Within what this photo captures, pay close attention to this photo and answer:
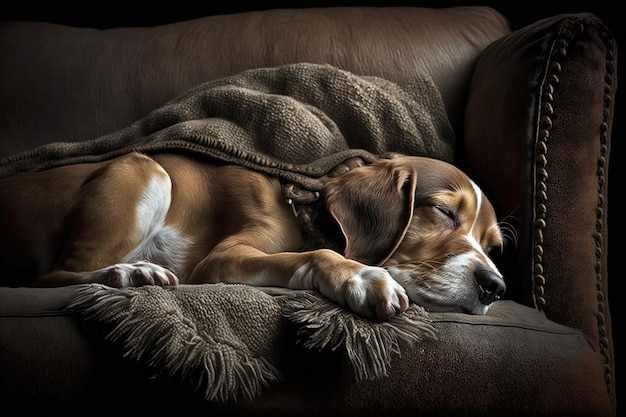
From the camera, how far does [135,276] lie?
1.53 m

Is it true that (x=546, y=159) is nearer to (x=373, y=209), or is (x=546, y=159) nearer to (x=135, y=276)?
(x=373, y=209)

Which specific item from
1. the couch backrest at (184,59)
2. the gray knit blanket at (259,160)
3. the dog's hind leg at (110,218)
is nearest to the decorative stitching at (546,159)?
the gray knit blanket at (259,160)

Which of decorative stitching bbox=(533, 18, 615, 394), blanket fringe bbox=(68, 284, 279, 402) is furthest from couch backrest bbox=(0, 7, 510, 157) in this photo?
blanket fringe bbox=(68, 284, 279, 402)

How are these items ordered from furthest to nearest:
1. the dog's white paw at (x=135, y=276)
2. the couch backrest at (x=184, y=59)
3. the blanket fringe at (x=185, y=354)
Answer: the couch backrest at (x=184, y=59) < the dog's white paw at (x=135, y=276) < the blanket fringe at (x=185, y=354)

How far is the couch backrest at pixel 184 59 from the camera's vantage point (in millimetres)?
2590

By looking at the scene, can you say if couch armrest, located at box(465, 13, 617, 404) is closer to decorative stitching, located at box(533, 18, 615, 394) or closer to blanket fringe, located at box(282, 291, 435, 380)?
decorative stitching, located at box(533, 18, 615, 394)

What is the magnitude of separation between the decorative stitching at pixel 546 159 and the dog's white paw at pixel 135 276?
3.25 ft

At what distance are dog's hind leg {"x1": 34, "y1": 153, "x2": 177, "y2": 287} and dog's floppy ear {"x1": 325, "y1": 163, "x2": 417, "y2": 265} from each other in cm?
56

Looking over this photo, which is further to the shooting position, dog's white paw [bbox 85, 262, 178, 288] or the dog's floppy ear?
the dog's floppy ear

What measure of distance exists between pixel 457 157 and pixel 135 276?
1370mm

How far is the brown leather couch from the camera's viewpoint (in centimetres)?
124

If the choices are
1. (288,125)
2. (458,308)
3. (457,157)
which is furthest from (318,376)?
(457,157)

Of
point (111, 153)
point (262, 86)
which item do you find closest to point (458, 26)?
point (262, 86)

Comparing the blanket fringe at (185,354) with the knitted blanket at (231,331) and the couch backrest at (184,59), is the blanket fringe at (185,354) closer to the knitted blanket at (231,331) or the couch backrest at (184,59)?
the knitted blanket at (231,331)
